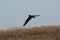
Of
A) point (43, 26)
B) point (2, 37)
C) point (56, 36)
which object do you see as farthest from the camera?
point (43, 26)

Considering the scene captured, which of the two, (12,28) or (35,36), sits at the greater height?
(12,28)

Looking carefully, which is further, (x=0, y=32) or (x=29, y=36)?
(x=0, y=32)

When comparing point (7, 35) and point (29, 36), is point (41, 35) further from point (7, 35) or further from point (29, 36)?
point (7, 35)

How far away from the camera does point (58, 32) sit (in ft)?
34.6

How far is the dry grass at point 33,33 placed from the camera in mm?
10039

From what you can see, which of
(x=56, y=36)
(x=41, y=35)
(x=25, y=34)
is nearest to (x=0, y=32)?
(x=25, y=34)

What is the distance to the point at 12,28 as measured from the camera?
11.8 metres

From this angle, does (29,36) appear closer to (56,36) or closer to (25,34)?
(25,34)

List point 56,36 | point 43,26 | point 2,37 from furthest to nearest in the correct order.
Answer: point 43,26, point 2,37, point 56,36

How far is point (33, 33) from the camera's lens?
10641mm

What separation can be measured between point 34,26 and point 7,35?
1733mm

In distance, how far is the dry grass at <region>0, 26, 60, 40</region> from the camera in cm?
1004

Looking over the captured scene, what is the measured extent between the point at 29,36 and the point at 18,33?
2.68ft

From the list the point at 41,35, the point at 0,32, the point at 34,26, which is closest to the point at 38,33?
the point at 41,35
